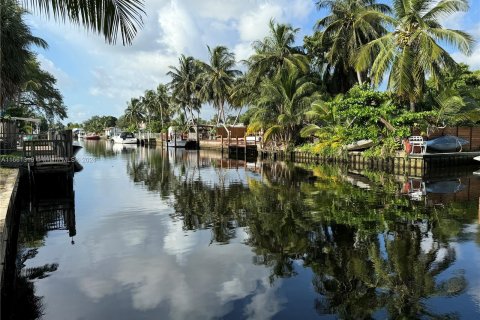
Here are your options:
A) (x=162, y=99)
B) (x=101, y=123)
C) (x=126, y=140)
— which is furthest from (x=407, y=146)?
(x=101, y=123)

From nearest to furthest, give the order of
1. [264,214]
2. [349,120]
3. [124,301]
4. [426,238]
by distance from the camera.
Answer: [124,301], [426,238], [264,214], [349,120]

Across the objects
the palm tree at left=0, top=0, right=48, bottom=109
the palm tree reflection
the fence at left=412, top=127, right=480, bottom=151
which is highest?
the palm tree at left=0, top=0, right=48, bottom=109

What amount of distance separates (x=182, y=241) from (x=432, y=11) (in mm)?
21867

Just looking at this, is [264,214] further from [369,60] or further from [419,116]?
[369,60]

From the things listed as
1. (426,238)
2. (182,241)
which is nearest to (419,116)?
(426,238)

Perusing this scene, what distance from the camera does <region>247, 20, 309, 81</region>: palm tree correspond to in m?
38.2

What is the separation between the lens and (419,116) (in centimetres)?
2450

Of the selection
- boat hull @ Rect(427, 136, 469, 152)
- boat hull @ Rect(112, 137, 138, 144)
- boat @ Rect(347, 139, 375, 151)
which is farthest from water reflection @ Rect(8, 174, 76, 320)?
boat hull @ Rect(112, 137, 138, 144)

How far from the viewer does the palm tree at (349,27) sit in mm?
31875

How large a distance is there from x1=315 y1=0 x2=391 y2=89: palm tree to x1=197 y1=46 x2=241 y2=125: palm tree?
734 inches

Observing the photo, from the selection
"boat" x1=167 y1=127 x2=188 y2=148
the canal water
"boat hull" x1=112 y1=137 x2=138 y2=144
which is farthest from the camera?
"boat hull" x1=112 y1=137 x2=138 y2=144

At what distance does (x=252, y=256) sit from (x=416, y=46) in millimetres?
21150

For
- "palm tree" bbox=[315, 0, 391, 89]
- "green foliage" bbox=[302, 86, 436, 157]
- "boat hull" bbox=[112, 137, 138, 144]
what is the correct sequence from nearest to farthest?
"green foliage" bbox=[302, 86, 436, 157], "palm tree" bbox=[315, 0, 391, 89], "boat hull" bbox=[112, 137, 138, 144]

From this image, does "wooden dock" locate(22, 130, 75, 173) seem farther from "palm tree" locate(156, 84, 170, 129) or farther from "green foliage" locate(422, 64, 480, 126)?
→ "palm tree" locate(156, 84, 170, 129)
